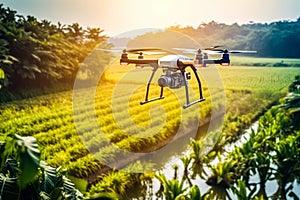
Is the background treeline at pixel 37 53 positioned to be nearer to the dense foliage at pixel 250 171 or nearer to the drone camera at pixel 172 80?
the dense foliage at pixel 250 171

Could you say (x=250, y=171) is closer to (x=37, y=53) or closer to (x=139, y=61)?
(x=139, y=61)

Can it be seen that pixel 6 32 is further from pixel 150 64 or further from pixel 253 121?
pixel 150 64

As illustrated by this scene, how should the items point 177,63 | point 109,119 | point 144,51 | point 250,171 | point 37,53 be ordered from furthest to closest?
point 37,53, point 250,171, point 109,119, point 144,51, point 177,63

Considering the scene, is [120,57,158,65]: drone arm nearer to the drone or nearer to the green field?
the drone

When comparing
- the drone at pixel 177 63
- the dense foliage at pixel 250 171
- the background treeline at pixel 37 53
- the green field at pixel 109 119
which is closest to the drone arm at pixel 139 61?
the drone at pixel 177 63

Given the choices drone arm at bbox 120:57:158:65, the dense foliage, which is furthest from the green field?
drone arm at bbox 120:57:158:65

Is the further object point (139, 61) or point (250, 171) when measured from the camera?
point (250, 171)

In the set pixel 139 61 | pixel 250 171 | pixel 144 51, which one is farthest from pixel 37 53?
pixel 139 61
